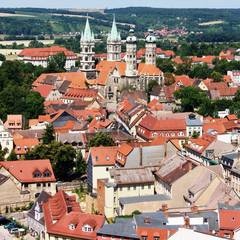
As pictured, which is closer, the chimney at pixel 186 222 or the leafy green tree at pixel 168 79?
the chimney at pixel 186 222

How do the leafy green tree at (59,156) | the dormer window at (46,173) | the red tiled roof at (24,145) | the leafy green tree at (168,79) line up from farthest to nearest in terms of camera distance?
the leafy green tree at (168,79) < the red tiled roof at (24,145) < the leafy green tree at (59,156) < the dormer window at (46,173)

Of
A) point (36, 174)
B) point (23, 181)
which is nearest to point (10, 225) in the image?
point (23, 181)

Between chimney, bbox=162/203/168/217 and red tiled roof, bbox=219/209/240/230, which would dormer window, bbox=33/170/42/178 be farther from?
red tiled roof, bbox=219/209/240/230

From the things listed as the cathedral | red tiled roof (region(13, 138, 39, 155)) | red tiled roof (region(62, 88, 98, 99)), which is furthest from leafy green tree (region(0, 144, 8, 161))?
red tiled roof (region(62, 88, 98, 99))

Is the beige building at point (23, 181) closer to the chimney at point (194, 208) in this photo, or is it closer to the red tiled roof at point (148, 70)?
the chimney at point (194, 208)

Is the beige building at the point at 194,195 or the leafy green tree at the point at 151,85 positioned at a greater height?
the beige building at the point at 194,195

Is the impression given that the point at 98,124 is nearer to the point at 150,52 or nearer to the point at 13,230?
the point at 13,230

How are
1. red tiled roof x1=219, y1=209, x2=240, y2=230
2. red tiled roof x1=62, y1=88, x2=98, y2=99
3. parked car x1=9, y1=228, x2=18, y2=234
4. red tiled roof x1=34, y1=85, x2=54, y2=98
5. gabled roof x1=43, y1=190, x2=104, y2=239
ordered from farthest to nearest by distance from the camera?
red tiled roof x1=34, y1=85, x2=54, y2=98
red tiled roof x1=62, y1=88, x2=98, y2=99
parked car x1=9, y1=228, x2=18, y2=234
gabled roof x1=43, y1=190, x2=104, y2=239
red tiled roof x1=219, y1=209, x2=240, y2=230

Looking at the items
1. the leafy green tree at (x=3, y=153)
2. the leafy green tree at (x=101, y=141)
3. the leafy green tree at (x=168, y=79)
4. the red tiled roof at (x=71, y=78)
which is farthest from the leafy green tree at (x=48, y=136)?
the leafy green tree at (x=168, y=79)

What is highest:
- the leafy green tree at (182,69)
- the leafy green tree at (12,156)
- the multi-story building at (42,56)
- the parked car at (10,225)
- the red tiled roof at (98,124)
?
the red tiled roof at (98,124)
